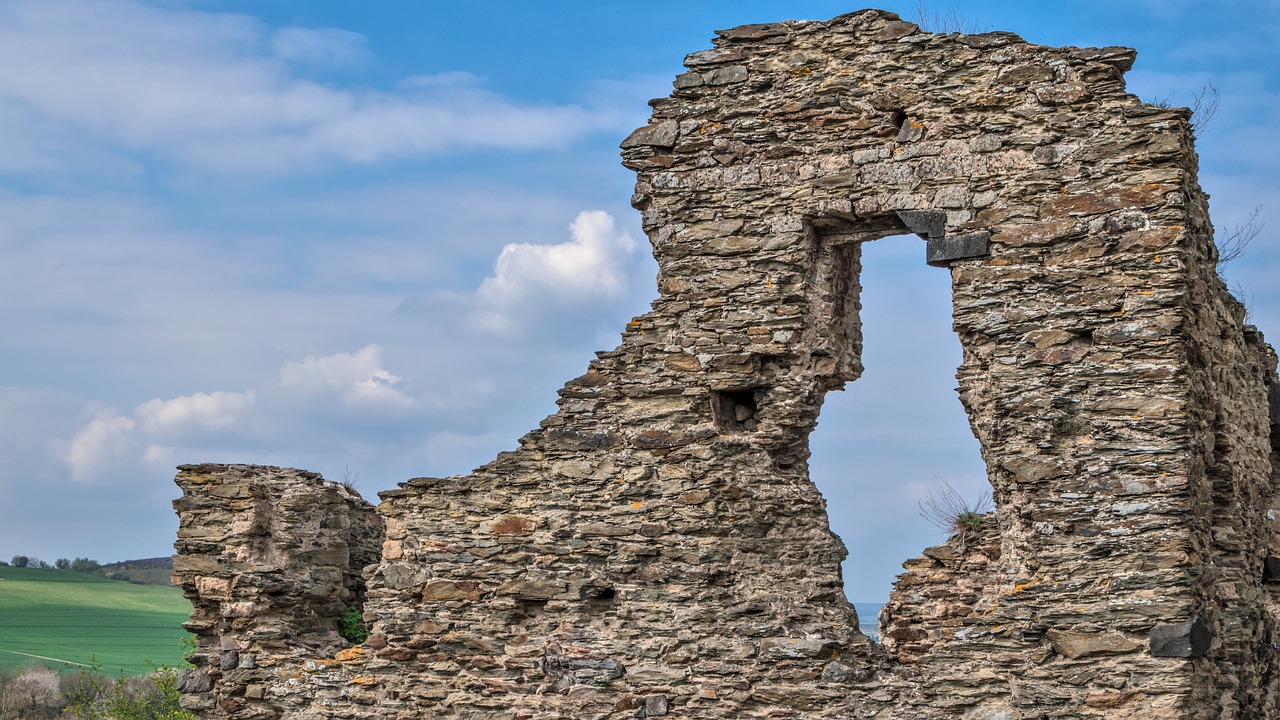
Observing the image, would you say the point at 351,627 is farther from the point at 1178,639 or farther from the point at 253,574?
the point at 1178,639

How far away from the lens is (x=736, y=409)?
9.77 meters

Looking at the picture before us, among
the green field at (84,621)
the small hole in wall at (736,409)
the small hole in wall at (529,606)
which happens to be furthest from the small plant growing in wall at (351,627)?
the green field at (84,621)

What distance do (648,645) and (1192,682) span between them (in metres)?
3.37

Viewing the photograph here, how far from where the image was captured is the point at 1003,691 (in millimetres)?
8766

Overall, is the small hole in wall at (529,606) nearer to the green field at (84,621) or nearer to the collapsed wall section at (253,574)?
the collapsed wall section at (253,574)

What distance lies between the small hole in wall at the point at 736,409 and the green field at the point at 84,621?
62.3ft

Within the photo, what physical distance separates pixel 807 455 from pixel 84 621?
26905 mm

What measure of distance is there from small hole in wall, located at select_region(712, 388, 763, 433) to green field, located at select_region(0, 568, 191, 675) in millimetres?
18990

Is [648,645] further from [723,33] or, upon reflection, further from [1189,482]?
[723,33]

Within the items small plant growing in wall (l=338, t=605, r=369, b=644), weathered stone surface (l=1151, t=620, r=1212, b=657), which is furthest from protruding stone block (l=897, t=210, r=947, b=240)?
small plant growing in wall (l=338, t=605, r=369, b=644)

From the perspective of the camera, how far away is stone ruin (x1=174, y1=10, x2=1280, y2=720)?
8.66 meters

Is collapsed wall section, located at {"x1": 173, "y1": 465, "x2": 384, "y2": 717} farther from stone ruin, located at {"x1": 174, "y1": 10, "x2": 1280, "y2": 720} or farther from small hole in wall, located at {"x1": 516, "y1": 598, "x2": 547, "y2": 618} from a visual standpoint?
small hole in wall, located at {"x1": 516, "y1": 598, "x2": 547, "y2": 618}

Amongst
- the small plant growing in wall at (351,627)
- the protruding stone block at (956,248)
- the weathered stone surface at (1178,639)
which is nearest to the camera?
the weathered stone surface at (1178,639)

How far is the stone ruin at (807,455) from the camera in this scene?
28.4 ft
